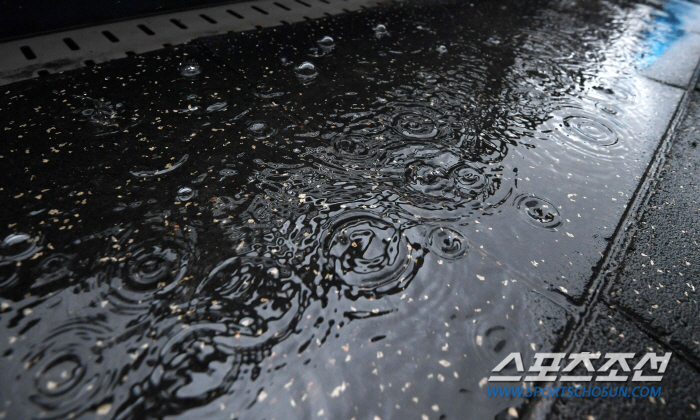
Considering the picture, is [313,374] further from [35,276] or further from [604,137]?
[604,137]

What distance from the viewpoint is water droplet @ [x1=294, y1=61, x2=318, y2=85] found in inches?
63.0

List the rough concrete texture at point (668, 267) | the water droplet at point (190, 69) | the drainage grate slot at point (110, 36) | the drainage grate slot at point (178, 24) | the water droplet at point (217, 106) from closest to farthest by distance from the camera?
the rough concrete texture at point (668, 267), the water droplet at point (217, 106), the water droplet at point (190, 69), the drainage grate slot at point (110, 36), the drainage grate slot at point (178, 24)

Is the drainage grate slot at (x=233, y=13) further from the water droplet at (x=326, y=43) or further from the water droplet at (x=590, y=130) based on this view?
the water droplet at (x=590, y=130)

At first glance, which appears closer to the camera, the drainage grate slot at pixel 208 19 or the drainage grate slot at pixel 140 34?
the drainage grate slot at pixel 140 34

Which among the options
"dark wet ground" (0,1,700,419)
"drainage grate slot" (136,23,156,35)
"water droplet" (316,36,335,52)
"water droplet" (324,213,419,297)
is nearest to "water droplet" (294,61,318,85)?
"dark wet ground" (0,1,700,419)

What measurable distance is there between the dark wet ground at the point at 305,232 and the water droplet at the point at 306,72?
1.0 inches

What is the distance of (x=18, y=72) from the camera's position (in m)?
1.38

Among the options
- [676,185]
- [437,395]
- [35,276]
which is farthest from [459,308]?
[676,185]

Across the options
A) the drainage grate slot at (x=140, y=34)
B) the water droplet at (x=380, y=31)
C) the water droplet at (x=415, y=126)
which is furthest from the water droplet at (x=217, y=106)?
the water droplet at (x=380, y=31)

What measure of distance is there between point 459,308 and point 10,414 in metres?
0.87

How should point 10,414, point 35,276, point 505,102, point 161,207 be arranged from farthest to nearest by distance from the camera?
point 505,102
point 161,207
point 35,276
point 10,414

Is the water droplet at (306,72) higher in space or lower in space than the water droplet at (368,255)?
higher

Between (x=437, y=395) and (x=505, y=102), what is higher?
(x=505, y=102)

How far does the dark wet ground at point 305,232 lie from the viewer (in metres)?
0.72
